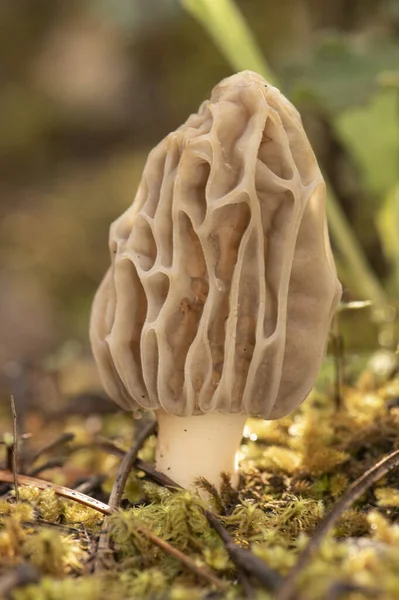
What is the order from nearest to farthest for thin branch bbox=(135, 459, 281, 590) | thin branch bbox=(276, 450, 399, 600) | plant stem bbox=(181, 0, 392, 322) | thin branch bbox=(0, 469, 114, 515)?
thin branch bbox=(276, 450, 399, 600) < thin branch bbox=(135, 459, 281, 590) < thin branch bbox=(0, 469, 114, 515) < plant stem bbox=(181, 0, 392, 322)

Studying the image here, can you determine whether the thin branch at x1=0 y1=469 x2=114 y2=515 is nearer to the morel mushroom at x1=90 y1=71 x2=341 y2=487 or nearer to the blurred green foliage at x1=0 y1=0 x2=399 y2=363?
the morel mushroom at x1=90 y1=71 x2=341 y2=487

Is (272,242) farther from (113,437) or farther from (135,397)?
(113,437)

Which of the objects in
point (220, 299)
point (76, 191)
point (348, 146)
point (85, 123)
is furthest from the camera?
point (85, 123)

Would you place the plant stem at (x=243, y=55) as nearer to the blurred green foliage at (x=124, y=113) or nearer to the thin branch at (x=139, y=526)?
the blurred green foliage at (x=124, y=113)

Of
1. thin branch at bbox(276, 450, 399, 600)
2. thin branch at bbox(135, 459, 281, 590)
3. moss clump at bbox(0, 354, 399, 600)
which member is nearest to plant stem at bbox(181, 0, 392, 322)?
moss clump at bbox(0, 354, 399, 600)

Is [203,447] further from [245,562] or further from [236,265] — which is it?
[245,562]

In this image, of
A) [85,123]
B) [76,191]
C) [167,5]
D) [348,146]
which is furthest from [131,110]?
[348,146]

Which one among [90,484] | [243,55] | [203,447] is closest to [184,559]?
[203,447]
